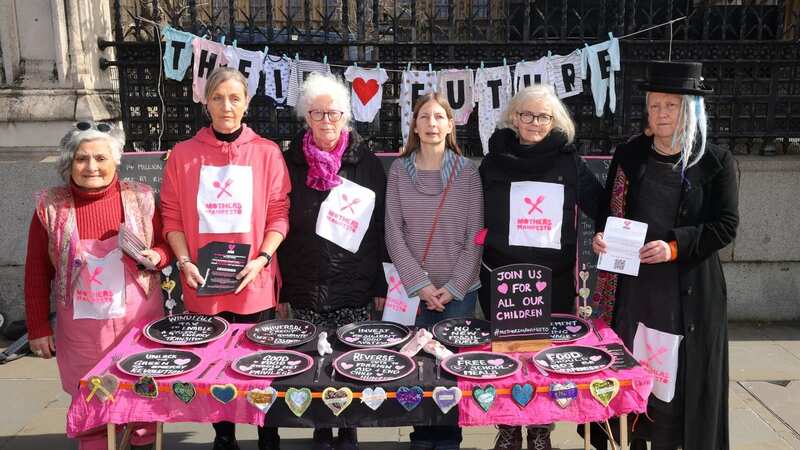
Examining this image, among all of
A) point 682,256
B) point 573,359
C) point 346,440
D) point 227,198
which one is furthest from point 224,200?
point 682,256

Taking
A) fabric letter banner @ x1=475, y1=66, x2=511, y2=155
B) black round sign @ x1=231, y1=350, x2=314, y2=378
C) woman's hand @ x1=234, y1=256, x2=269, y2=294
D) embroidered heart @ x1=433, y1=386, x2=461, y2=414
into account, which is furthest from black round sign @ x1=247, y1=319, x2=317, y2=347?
fabric letter banner @ x1=475, y1=66, x2=511, y2=155

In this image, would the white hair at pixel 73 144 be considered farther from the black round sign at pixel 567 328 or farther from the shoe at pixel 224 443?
the black round sign at pixel 567 328

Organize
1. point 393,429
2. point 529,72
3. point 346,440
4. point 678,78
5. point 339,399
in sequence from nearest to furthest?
point 339,399 → point 678,78 → point 346,440 → point 393,429 → point 529,72

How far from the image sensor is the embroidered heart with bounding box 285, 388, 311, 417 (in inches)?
96.6

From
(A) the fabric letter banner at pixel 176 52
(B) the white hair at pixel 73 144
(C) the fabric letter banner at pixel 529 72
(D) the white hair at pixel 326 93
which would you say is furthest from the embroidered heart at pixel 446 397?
(A) the fabric letter banner at pixel 176 52

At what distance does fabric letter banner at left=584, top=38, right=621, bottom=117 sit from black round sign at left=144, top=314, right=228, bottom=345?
3853 millimetres

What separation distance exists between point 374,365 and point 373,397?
184 millimetres

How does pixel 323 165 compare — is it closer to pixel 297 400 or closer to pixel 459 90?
pixel 297 400

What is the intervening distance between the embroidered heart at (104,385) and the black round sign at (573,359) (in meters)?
1.68

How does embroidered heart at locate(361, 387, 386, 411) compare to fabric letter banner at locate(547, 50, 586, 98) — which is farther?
fabric letter banner at locate(547, 50, 586, 98)

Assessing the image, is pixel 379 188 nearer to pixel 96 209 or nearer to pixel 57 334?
pixel 96 209

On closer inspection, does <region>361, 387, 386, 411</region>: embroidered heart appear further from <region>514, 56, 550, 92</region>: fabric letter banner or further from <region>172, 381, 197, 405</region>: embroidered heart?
<region>514, 56, 550, 92</region>: fabric letter banner

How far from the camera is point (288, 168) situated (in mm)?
3529

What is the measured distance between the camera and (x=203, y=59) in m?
5.28
